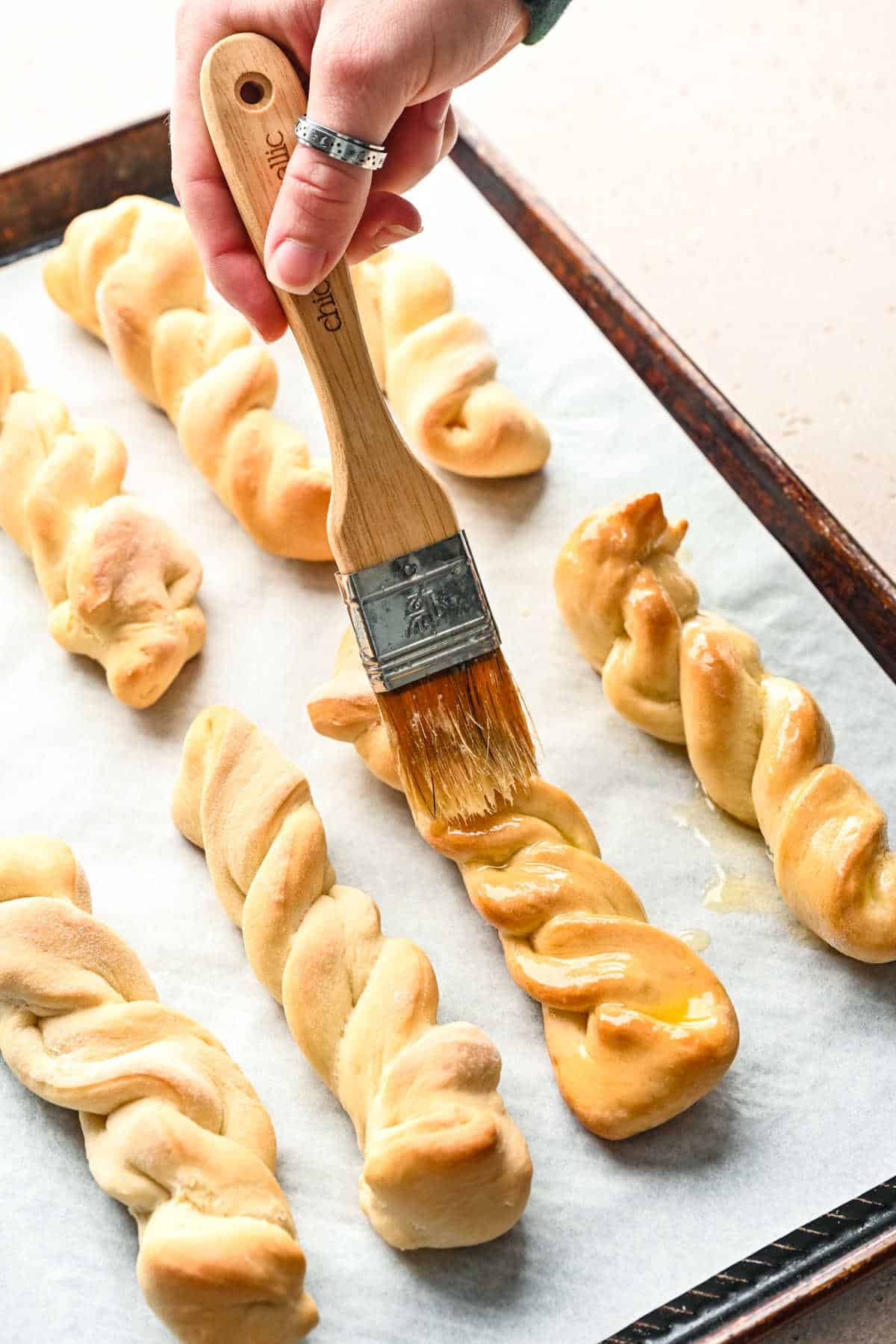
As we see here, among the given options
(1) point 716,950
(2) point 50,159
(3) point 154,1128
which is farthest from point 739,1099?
(2) point 50,159

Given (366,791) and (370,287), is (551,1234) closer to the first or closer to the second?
(366,791)

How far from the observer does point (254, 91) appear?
153 cm

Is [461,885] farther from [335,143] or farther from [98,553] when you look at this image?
[335,143]

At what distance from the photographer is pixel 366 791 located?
6.18ft

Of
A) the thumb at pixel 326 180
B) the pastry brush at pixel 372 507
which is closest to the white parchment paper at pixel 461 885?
the pastry brush at pixel 372 507

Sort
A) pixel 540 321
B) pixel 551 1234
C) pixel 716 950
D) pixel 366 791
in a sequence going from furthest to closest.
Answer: pixel 540 321 → pixel 366 791 → pixel 716 950 → pixel 551 1234

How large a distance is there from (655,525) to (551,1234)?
910 mm

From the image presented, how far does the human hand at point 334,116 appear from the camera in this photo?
1.45 metres

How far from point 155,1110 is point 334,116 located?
1040 millimetres

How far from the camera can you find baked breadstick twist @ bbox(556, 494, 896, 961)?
1.63 m

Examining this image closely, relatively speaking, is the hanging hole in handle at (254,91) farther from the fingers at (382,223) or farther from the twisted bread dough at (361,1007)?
the twisted bread dough at (361,1007)

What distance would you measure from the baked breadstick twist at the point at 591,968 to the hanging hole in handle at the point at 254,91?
83 cm

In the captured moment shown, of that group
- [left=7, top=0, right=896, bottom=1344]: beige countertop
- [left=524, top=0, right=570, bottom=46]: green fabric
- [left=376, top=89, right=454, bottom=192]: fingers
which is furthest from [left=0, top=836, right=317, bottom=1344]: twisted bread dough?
[left=7, top=0, right=896, bottom=1344]: beige countertop

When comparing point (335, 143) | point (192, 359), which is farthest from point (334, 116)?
point (192, 359)
